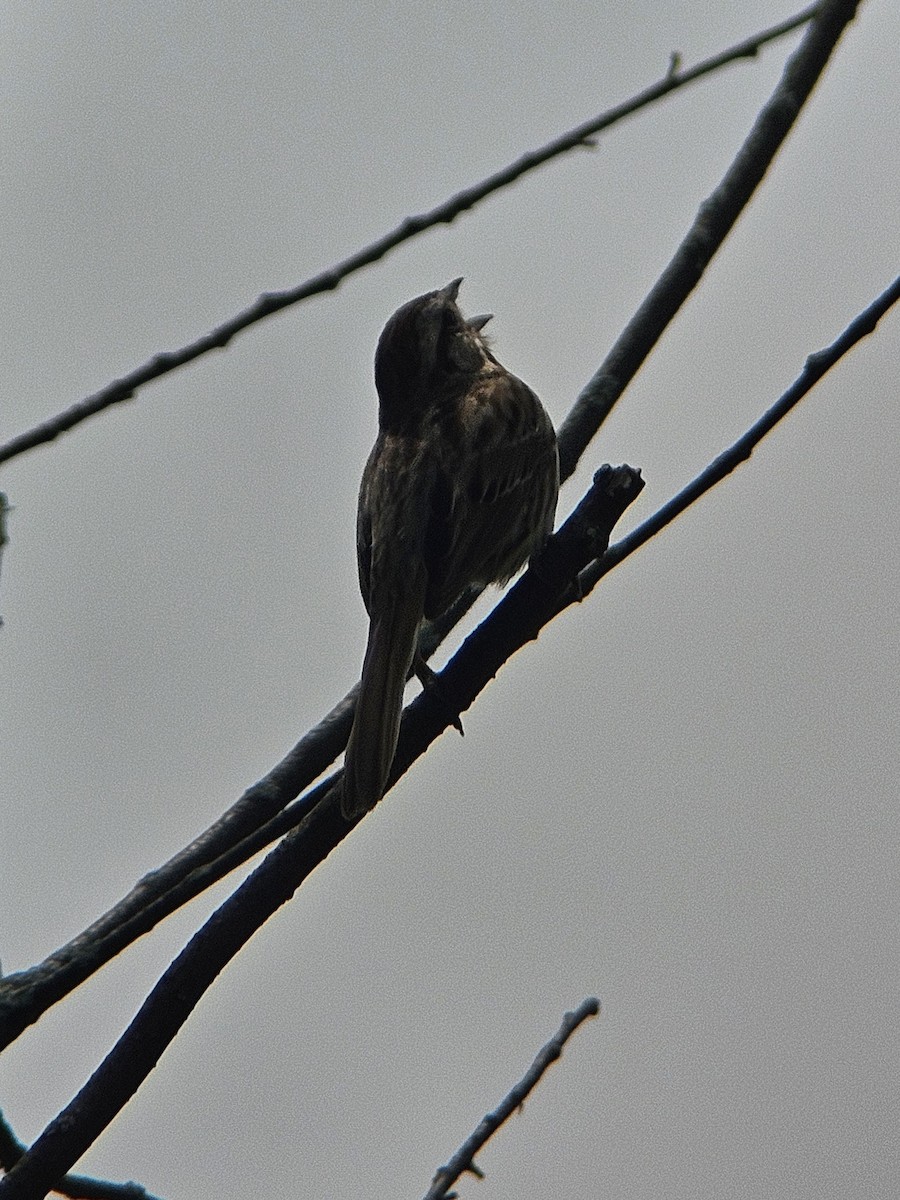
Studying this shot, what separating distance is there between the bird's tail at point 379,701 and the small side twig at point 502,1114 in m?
0.59

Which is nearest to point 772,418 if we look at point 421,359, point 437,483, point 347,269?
point 347,269

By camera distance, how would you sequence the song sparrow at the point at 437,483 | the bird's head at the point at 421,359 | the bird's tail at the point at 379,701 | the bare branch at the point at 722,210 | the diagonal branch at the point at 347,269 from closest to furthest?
the diagonal branch at the point at 347,269, the bird's tail at the point at 379,701, the bare branch at the point at 722,210, the song sparrow at the point at 437,483, the bird's head at the point at 421,359

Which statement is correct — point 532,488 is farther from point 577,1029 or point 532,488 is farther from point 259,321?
point 259,321

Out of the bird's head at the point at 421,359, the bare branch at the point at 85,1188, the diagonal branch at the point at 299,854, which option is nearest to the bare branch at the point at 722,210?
the diagonal branch at the point at 299,854

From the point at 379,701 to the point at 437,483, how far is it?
1459 millimetres

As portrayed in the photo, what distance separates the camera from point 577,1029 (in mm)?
3426

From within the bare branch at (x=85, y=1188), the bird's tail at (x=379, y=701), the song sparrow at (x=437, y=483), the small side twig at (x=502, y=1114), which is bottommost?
the bare branch at (x=85, y=1188)

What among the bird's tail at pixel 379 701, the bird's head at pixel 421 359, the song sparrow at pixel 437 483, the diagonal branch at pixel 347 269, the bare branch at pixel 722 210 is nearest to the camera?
the diagonal branch at pixel 347 269

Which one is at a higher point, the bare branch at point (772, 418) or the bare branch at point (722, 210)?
the bare branch at point (722, 210)

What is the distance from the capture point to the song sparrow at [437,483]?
5363 millimetres

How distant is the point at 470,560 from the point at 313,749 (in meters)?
1.40

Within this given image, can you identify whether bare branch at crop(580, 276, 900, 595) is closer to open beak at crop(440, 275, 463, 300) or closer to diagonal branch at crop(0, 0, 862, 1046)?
diagonal branch at crop(0, 0, 862, 1046)

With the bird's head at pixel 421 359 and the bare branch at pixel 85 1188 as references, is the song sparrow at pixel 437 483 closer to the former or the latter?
the bird's head at pixel 421 359

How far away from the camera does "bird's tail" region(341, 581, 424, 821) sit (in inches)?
142
